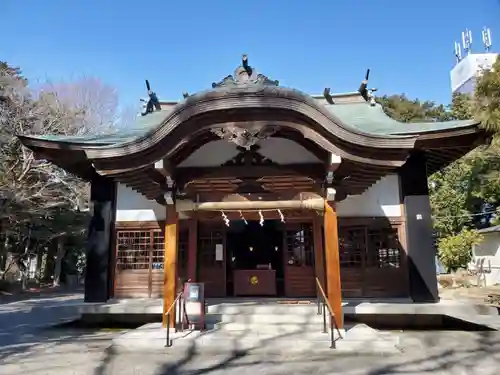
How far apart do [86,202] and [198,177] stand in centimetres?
1827

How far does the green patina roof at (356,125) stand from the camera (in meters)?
8.09

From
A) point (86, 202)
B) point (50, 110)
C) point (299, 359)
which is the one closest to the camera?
point (299, 359)

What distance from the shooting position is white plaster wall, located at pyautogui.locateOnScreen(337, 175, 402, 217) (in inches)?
360

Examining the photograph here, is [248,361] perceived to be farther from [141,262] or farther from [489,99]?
[489,99]

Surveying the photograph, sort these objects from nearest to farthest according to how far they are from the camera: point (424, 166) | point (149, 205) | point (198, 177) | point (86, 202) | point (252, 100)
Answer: point (252, 100) → point (198, 177) → point (424, 166) → point (149, 205) → point (86, 202)

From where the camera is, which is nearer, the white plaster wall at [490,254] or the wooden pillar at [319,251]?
the wooden pillar at [319,251]

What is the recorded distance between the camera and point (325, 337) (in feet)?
20.2

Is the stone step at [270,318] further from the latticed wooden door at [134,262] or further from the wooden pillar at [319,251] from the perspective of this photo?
the latticed wooden door at [134,262]

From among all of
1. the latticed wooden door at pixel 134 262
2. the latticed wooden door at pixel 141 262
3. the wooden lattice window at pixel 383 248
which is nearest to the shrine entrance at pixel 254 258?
the latticed wooden door at pixel 141 262

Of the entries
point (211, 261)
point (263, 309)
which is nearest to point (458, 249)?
point (211, 261)

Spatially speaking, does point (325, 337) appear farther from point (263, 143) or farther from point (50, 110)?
point (50, 110)

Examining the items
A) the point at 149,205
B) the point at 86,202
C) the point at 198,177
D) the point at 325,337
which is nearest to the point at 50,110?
the point at 86,202

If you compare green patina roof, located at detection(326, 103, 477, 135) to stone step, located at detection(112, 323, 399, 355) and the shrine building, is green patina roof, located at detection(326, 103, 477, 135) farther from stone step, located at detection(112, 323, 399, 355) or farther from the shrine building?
stone step, located at detection(112, 323, 399, 355)

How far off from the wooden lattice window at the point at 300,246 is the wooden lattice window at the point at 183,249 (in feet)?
7.89
